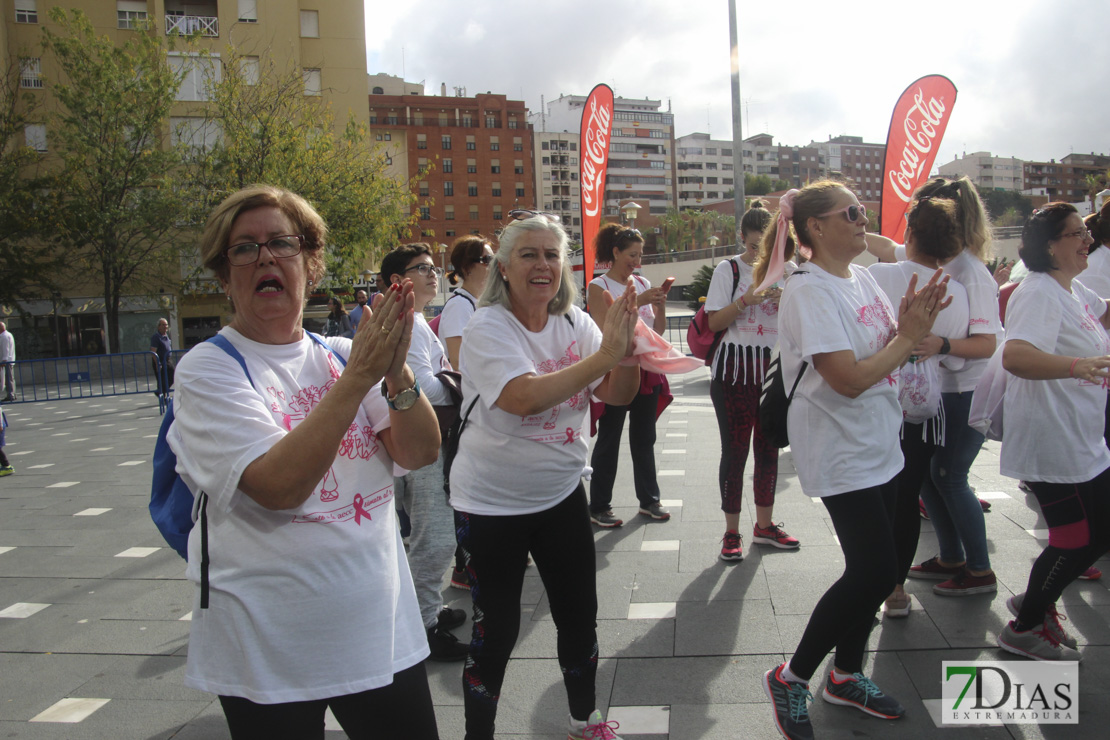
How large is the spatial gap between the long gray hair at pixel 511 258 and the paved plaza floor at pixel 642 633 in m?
1.58

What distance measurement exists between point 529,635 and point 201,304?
38901mm

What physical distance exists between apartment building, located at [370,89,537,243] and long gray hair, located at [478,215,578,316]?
276 feet

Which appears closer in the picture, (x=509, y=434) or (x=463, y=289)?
(x=509, y=434)

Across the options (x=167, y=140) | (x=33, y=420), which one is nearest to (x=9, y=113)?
(x=167, y=140)

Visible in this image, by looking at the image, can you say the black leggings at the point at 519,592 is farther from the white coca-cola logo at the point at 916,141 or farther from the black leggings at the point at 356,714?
the white coca-cola logo at the point at 916,141

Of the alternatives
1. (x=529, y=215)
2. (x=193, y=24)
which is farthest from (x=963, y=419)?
(x=193, y=24)

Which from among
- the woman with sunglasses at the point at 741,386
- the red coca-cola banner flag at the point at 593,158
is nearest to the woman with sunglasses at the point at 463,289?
the woman with sunglasses at the point at 741,386

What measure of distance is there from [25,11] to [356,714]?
44.9 m

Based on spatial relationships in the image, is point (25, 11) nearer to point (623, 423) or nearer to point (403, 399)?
point (623, 423)

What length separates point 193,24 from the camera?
37.5 metres

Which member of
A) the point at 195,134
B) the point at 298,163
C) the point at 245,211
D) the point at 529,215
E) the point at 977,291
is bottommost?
the point at 977,291

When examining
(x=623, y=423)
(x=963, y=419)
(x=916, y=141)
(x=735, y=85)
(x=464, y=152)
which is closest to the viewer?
(x=963, y=419)

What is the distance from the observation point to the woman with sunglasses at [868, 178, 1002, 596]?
3664mm

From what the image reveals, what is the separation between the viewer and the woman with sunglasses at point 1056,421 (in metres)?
3.18
